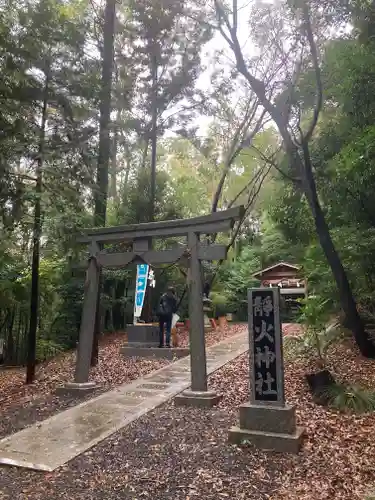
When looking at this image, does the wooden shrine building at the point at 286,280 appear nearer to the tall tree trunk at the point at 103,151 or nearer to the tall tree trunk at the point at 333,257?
the tall tree trunk at the point at 333,257

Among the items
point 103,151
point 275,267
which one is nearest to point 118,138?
point 103,151

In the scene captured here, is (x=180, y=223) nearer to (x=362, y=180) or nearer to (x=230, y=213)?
(x=230, y=213)

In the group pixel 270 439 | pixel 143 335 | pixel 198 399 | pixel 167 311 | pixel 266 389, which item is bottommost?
pixel 270 439

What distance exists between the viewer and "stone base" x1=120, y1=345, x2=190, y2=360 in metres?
11.3

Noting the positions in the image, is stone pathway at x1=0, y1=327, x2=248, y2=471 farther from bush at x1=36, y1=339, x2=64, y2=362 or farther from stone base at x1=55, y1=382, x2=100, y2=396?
bush at x1=36, y1=339, x2=64, y2=362

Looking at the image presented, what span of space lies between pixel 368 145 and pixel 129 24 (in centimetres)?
A: 1053

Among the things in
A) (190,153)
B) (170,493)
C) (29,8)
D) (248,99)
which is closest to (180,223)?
(170,493)

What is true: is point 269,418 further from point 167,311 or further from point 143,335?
point 143,335

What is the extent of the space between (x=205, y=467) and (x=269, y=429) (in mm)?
955

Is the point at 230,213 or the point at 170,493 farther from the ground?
the point at 230,213

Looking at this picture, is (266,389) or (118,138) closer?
(266,389)

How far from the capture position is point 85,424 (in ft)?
18.9

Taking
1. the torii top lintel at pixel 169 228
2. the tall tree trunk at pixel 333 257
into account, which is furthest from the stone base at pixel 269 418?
the tall tree trunk at pixel 333 257

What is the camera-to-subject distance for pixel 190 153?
2444 centimetres
